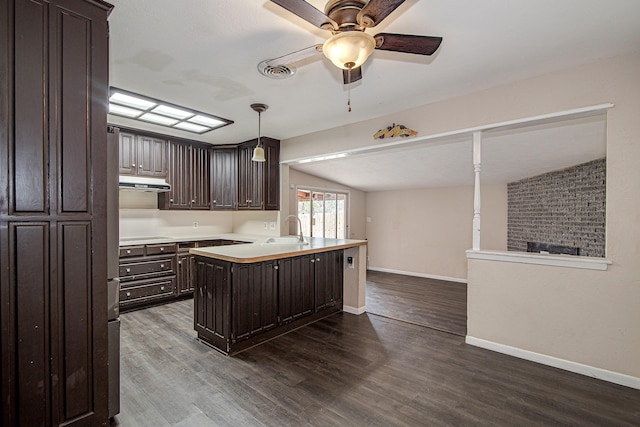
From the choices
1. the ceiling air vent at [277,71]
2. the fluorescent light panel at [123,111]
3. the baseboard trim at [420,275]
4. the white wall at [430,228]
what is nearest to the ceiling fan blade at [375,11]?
the ceiling air vent at [277,71]

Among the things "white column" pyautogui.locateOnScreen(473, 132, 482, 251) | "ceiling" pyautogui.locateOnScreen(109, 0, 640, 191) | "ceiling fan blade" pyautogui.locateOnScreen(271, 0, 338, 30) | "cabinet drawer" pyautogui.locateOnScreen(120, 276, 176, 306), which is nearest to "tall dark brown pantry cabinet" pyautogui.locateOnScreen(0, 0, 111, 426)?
"ceiling" pyautogui.locateOnScreen(109, 0, 640, 191)

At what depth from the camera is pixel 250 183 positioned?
5.16 metres

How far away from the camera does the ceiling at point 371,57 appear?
1889 mm

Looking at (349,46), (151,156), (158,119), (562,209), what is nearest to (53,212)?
(349,46)

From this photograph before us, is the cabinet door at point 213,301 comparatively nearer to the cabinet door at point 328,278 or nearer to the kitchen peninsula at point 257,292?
the kitchen peninsula at point 257,292

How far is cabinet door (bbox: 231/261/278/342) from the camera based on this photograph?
9.63ft

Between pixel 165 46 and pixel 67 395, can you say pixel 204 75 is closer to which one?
pixel 165 46

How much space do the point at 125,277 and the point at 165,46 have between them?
3126mm

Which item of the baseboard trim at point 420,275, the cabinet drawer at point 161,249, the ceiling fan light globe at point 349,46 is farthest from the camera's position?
the baseboard trim at point 420,275

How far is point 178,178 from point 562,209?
18.8 ft

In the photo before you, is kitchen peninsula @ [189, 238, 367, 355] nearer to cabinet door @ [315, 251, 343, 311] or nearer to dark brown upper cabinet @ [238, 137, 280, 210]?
cabinet door @ [315, 251, 343, 311]

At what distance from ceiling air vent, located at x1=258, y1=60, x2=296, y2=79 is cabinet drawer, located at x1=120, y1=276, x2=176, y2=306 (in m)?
3.30

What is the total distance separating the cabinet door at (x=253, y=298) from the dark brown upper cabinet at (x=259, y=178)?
78.2 inches

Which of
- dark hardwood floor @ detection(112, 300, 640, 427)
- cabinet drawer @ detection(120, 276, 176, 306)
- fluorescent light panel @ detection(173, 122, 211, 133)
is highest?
fluorescent light panel @ detection(173, 122, 211, 133)
